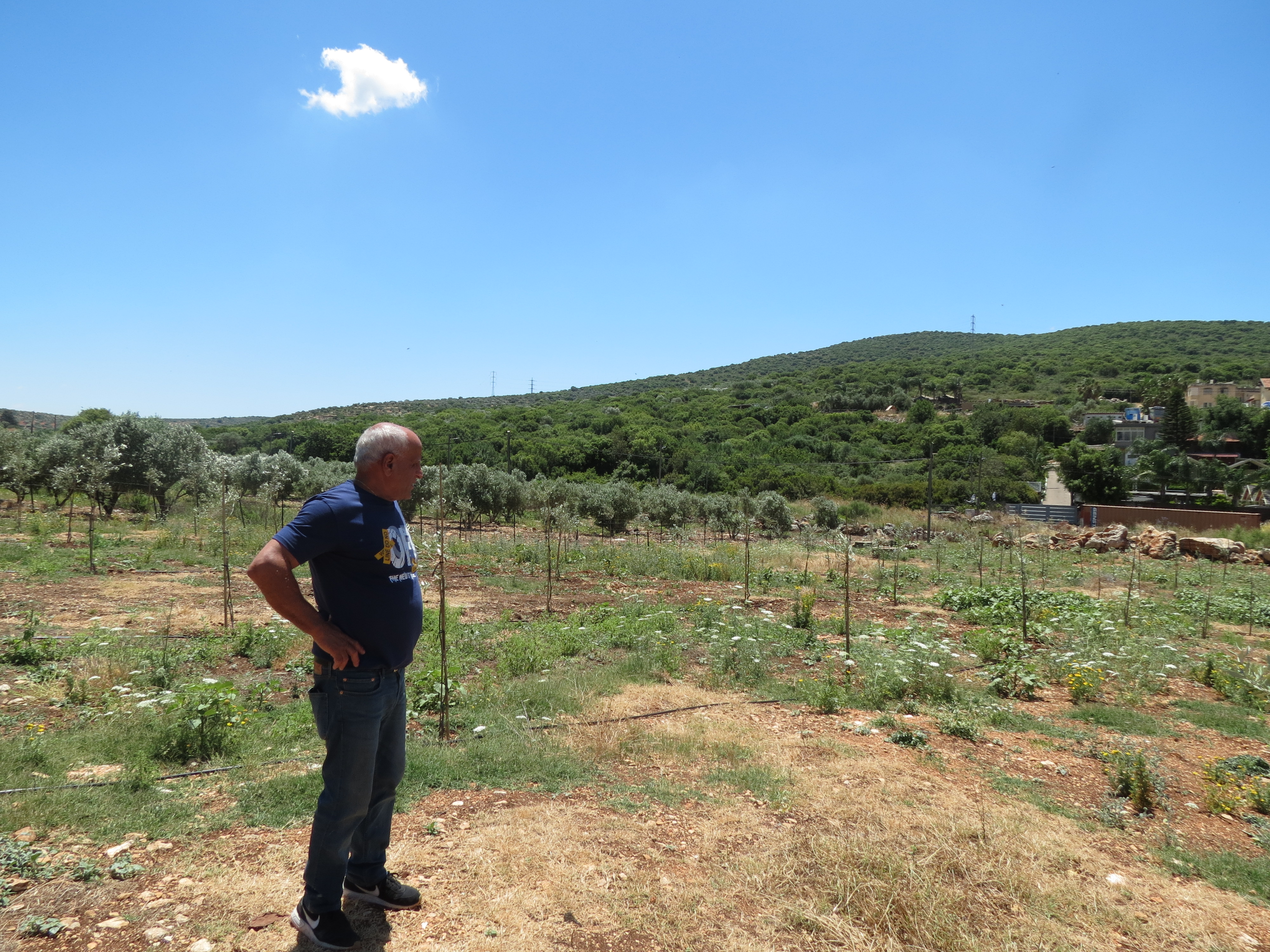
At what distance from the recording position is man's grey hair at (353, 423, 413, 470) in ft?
8.14

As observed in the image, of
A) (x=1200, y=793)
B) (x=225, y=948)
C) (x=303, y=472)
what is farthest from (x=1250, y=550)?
(x=303, y=472)

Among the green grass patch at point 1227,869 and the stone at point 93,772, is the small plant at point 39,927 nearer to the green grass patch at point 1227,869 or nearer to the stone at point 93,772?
the stone at point 93,772

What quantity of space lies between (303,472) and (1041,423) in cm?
5649

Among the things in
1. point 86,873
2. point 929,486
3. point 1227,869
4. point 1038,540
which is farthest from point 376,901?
point 929,486

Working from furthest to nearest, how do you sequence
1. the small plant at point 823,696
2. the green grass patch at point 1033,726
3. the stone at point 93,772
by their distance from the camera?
the small plant at point 823,696
the green grass patch at point 1033,726
the stone at point 93,772

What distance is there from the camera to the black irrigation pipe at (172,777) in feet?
10.9

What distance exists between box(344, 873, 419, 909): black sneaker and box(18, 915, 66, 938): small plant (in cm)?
98

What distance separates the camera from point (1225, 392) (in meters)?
65.0

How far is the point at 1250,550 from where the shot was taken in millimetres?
20203

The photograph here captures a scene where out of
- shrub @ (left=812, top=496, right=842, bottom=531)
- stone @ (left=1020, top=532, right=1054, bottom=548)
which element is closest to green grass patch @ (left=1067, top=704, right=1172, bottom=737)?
stone @ (left=1020, top=532, right=1054, bottom=548)

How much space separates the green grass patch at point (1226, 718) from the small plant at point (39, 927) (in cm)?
827

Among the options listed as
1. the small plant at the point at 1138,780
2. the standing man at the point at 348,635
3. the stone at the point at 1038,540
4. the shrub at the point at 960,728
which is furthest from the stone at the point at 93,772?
the stone at the point at 1038,540

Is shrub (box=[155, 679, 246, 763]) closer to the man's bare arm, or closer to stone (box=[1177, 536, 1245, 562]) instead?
the man's bare arm

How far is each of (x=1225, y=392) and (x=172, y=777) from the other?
87919 mm
